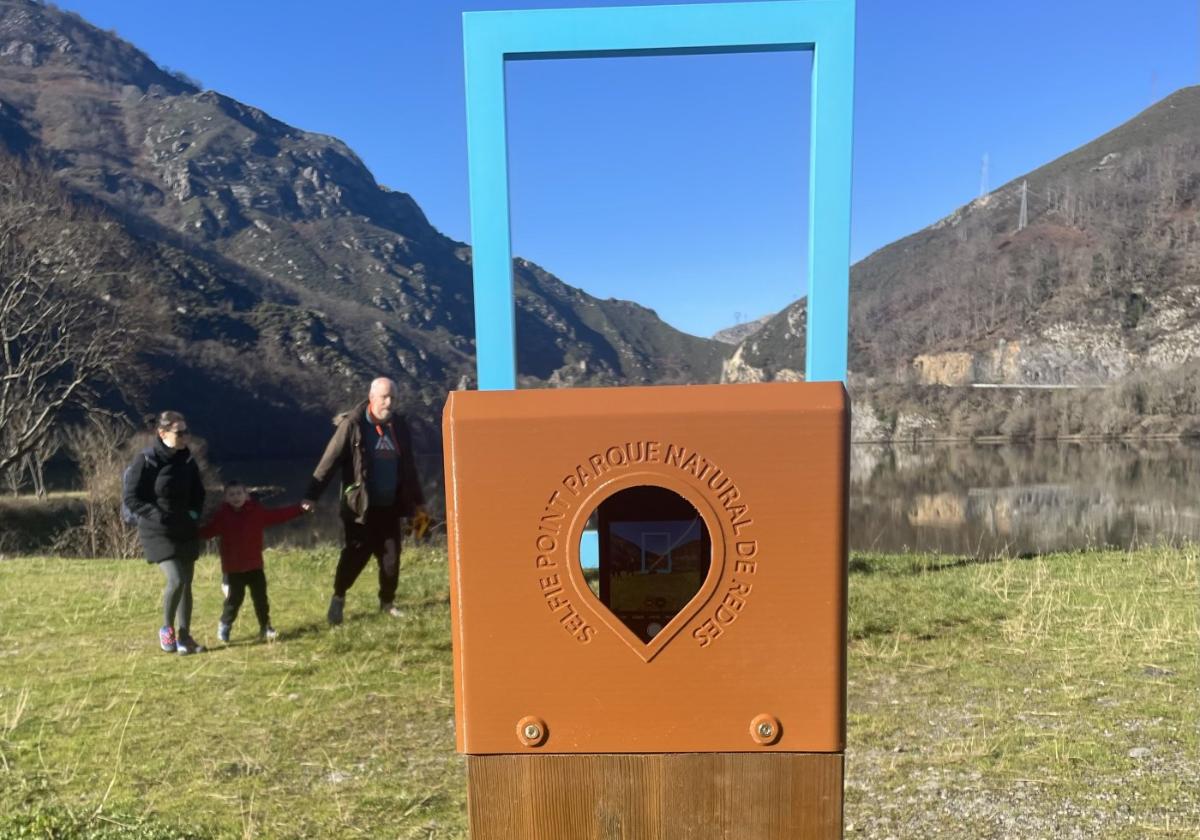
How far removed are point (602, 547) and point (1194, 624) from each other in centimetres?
486

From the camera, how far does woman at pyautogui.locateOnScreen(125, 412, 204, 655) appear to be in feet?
16.0

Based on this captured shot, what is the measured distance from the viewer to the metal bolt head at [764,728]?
129 centimetres

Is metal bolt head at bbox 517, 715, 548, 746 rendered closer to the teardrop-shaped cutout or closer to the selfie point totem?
the selfie point totem

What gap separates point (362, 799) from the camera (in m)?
2.91

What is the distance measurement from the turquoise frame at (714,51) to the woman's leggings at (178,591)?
2.78 meters

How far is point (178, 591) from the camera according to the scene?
194 inches

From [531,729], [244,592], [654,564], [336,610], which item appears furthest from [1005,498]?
[531,729]

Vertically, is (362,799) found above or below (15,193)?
below

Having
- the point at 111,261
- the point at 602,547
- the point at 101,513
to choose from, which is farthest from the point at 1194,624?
the point at 111,261

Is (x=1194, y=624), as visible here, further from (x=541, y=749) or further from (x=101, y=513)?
(x=101, y=513)

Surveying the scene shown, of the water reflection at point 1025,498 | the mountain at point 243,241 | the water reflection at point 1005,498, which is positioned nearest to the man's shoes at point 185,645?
the water reflection at point 1005,498

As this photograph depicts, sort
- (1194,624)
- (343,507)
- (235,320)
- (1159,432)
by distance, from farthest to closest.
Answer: (235,320), (1159,432), (343,507), (1194,624)

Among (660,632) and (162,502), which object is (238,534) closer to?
(162,502)

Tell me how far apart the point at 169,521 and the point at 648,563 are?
4.18m
